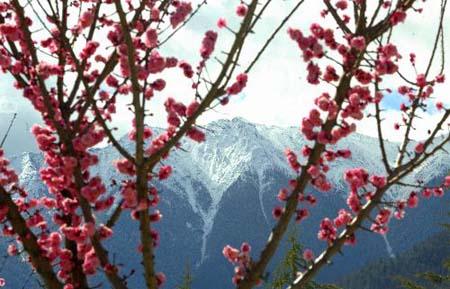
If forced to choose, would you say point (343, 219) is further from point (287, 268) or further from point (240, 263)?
point (287, 268)

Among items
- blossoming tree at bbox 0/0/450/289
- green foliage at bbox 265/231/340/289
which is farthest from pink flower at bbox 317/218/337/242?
green foliage at bbox 265/231/340/289

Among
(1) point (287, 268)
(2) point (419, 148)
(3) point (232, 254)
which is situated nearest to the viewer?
(3) point (232, 254)

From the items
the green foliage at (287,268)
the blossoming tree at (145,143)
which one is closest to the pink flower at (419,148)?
the blossoming tree at (145,143)

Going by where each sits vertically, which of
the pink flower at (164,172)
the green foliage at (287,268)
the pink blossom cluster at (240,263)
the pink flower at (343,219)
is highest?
the green foliage at (287,268)

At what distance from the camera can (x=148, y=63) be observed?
412 cm

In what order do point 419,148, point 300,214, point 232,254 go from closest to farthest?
point 232,254
point 300,214
point 419,148

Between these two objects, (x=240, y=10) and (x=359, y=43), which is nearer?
(x=359, y=43)

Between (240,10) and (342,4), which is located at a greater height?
(342,4)

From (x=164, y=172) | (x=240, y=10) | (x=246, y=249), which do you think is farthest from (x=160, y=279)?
(x=240, y=10)

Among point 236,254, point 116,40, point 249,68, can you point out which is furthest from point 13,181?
point 249,68

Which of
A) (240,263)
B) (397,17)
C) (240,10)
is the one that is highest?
(240,10)

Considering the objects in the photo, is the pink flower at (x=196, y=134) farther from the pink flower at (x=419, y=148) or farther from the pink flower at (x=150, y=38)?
the pink flower at (x=419, y=148)

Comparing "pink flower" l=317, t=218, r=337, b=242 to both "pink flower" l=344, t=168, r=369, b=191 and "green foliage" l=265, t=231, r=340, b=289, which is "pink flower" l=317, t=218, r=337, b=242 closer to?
"pink flower" l=344, t=168, r=369, b=191

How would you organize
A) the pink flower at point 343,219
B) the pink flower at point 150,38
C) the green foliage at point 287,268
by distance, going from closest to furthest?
the pink flower at point 150,38 → the pink flower at point 343,219 → the green foliage at point 287,268
